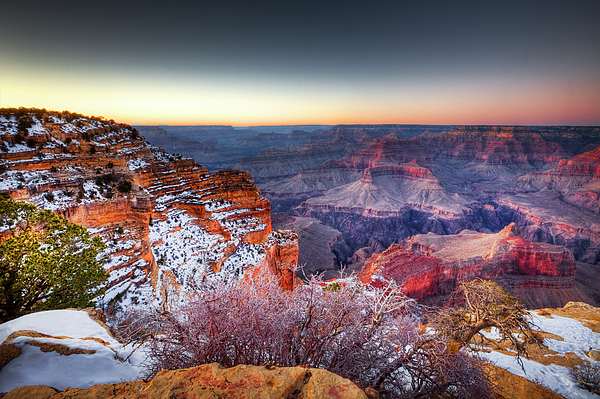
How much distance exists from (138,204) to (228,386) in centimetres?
2004

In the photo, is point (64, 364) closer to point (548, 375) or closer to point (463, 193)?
point (548, 375)

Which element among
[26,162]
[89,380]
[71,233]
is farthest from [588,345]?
[26,162]

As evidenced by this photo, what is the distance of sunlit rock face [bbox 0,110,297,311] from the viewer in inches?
637

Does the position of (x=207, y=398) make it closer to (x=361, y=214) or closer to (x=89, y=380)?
(x=89, y=380)

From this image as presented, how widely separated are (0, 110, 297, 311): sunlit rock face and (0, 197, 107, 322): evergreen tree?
174 inches

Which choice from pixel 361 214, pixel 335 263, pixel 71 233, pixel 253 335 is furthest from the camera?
pixel 361 214

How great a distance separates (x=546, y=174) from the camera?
355 ft

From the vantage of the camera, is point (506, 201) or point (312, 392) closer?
point (312, 392)

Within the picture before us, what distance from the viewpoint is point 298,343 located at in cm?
525

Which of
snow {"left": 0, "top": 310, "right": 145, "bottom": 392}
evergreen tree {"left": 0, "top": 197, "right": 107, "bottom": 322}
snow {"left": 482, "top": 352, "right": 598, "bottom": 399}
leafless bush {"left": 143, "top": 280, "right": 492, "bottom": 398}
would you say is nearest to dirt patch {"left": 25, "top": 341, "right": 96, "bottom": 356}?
snow {"left": 0, "top": 310, "right": 145, "bottom": 392}

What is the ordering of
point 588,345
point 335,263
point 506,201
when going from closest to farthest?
point 588,345 < point 335,263 < point 506,201

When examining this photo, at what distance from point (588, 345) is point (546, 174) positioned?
134349mm

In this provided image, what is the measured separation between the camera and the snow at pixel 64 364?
14.2ft

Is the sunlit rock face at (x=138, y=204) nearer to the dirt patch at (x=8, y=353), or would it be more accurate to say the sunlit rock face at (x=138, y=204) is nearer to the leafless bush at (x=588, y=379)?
the dirt patch at (x=8, y=353)
